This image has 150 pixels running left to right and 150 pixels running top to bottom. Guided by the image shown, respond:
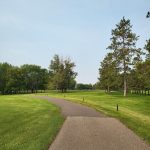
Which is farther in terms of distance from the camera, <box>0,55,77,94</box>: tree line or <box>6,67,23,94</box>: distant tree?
<box>6,67,23,94</box>: distant tree

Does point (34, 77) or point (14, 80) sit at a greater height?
point (34, 77)

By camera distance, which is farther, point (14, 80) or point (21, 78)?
point (21, 78)

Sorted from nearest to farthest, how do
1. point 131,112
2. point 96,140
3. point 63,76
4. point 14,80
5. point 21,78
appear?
point 96,140 → point 131,112 → point 63,76 → point 14,80 → point 21,78

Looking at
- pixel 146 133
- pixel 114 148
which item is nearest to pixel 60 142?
pixel 114 148

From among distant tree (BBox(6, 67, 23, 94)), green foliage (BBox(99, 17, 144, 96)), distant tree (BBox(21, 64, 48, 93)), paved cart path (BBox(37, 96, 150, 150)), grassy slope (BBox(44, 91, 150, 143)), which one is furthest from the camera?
distant tree (BBox(21, 64, 48, 93))

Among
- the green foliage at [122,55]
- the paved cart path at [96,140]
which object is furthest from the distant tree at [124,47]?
the paved cart path at [96,140]

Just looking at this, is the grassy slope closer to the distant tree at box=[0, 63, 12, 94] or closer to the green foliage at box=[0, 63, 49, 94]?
the green foliage at box=[0, 63, 49, 94]

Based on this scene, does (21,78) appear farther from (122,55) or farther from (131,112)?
(131,112)

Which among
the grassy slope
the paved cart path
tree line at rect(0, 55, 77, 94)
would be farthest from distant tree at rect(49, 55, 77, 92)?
the paved cart path

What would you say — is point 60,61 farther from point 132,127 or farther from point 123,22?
point 132,127

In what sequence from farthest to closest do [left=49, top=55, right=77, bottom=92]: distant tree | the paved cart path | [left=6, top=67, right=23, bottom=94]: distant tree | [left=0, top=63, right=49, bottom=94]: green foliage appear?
[left=0, top=63, right=49, bottom=94]: green foliage
[left=6, top=67, right=23, bottom=94]: distant tree
[left=49, top=55, right=77, bottom=92]: distant tree
the paved cart path

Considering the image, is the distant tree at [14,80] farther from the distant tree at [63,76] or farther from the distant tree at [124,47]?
the distant tree at [124,47]

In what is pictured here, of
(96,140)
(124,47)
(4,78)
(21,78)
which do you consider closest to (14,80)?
(21,78)

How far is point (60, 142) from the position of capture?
12109 millimetres
